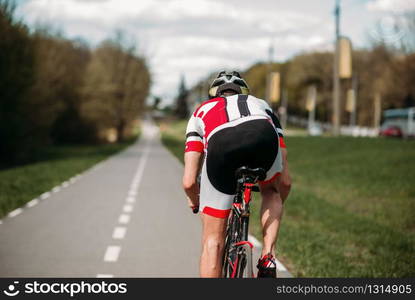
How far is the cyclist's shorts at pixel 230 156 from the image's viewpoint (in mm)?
3735

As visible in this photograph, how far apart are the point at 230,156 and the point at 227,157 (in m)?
0.02

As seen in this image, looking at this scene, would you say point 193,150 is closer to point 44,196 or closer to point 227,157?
point 227,157

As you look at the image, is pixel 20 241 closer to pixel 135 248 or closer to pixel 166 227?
pixel 135 248

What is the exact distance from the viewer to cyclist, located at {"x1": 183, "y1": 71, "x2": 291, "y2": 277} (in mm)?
3760

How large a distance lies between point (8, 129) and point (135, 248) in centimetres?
2029

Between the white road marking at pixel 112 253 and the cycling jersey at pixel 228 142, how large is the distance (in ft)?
10.8

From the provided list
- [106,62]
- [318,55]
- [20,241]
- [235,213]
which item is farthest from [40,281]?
[318,55]

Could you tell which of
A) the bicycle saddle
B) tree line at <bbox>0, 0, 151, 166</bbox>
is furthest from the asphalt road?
tree line at <bbox>0, 0, 151, 166</bbox>

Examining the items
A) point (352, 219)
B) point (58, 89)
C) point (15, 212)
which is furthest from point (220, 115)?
point (58, 89)

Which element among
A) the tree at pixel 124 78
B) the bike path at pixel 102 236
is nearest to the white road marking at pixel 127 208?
the bike path at pixel 102 236

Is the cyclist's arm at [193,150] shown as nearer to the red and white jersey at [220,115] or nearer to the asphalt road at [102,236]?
the red and white jersey at [220,115]

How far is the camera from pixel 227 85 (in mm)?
4160

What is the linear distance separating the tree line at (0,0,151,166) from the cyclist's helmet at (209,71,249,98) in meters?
22.5

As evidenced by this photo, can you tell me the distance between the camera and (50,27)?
40125 millimetres
